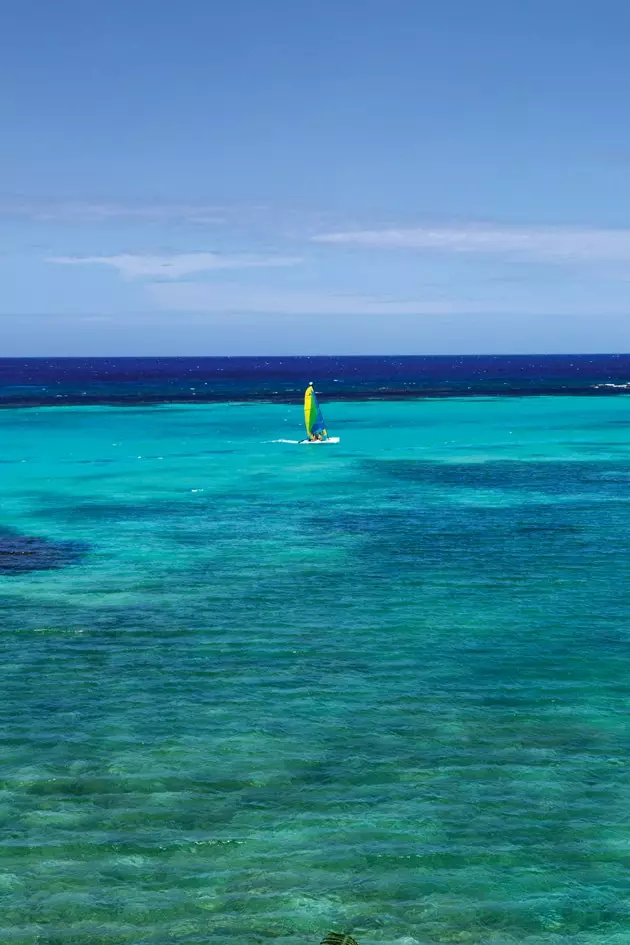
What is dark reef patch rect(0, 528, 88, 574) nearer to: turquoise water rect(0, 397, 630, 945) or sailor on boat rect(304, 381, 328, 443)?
turquoise water rect(0, 397, 630, 945)

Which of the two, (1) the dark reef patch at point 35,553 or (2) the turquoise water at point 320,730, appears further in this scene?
(1) the dark reef patch at point 35,553

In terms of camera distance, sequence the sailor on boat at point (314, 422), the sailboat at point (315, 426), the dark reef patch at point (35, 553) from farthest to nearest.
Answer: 1. the sailboat at point (315, 426)
2. the sailor on boat at point (314, 422)
3. the dark reef patch at point (35, 553)

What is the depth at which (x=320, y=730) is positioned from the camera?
69.2 feet

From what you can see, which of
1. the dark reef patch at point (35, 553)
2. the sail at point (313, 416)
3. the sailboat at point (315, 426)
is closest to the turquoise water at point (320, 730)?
the dark reef patch at point (35, 553)

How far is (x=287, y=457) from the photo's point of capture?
78.9m

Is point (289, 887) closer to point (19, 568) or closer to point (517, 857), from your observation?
point (517, 857)

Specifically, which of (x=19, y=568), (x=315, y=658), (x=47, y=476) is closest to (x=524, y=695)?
(x=315, y=658)

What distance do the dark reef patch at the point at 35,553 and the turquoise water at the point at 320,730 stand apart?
789mm

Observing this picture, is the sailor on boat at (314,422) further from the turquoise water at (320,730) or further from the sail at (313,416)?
the turquoise water at (320,730)

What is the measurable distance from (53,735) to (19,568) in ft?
54.9

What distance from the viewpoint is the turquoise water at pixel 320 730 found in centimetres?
1491

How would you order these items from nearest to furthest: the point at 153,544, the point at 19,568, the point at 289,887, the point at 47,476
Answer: the point at 289,887
the point at 19,568
the point at 153,544
the point at 47,476

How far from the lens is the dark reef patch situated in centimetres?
A: 3691

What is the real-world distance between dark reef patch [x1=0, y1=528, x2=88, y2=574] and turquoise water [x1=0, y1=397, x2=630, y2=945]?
2.59ft
